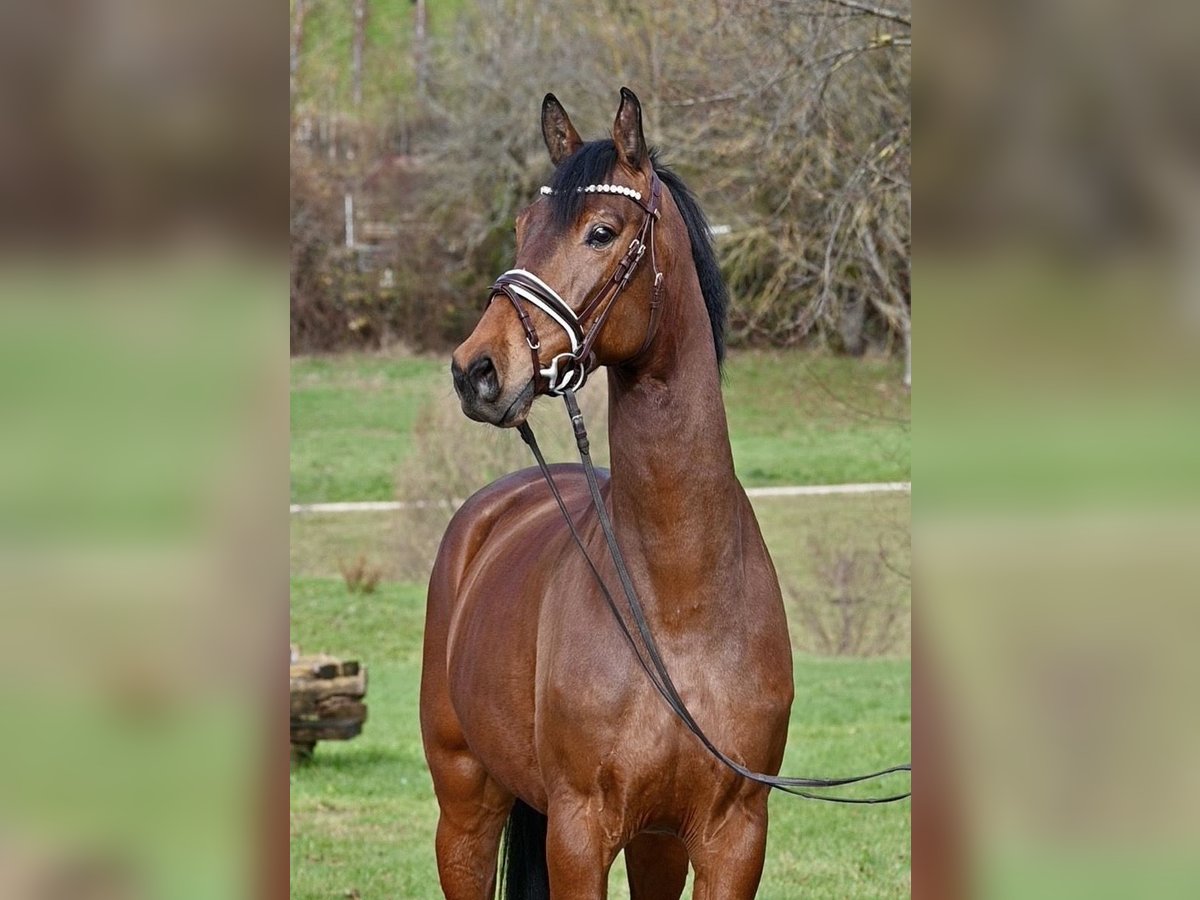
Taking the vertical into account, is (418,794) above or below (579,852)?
below

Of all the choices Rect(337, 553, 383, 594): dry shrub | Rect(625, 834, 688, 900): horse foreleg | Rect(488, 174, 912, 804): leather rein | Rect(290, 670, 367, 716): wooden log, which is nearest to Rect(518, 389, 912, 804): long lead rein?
Rect(488, 174, 912, 804): leather rein

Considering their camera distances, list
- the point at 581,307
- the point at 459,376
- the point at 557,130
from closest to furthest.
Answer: the point at 459,376 < the point at 581,307 < the point at 557,130

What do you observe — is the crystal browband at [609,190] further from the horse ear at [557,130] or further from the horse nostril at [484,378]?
the horse nostril at [484,378]

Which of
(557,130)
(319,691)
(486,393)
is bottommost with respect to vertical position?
(319,691)

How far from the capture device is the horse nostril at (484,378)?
9.42 feet

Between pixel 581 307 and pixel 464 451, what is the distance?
7.14 meters

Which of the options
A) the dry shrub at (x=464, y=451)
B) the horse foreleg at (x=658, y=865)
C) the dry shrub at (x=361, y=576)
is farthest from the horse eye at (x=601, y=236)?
the dry shrub at (x=361, y=576)

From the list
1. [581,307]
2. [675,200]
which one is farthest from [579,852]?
[675,200]

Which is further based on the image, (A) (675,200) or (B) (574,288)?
(A) (675,200)

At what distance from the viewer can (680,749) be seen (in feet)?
10.5

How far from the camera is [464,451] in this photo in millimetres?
10094

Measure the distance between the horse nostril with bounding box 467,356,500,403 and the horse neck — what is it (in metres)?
0.41
